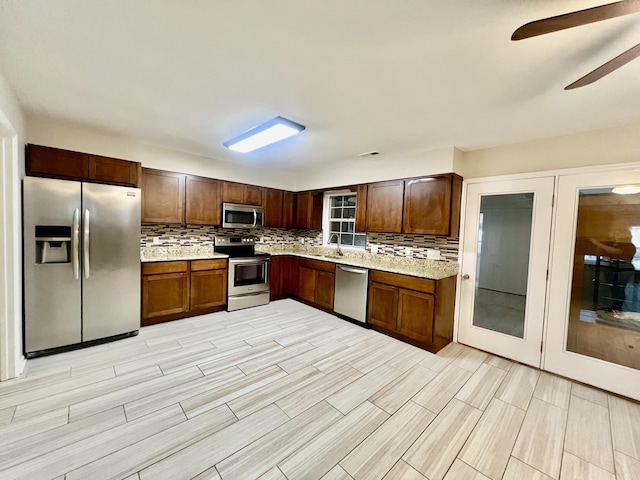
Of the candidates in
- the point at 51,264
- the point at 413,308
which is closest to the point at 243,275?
the point at 51,264

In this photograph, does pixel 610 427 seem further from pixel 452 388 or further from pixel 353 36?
pixel 353 36

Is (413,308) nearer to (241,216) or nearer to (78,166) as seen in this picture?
(241,216)

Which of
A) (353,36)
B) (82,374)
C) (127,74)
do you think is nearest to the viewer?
(353,36)

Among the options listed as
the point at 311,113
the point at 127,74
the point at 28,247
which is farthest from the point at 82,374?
the point at 311,113

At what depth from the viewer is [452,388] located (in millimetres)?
2404

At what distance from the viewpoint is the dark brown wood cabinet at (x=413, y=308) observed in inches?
121

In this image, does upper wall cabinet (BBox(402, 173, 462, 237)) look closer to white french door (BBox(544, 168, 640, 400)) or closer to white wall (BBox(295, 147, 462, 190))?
white wall (BBox(295, 147, 462, 190))

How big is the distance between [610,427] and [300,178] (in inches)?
197

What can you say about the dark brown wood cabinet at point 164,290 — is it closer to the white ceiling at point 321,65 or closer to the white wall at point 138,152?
the white wall at point 138,152

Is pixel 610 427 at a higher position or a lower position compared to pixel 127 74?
lower

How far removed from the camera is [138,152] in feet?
11.7

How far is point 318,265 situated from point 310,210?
3.95ft

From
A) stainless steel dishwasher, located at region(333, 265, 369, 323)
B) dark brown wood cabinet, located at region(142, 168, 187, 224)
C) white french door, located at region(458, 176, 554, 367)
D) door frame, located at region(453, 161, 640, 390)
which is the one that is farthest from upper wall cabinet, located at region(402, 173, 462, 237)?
dark brown wood cabinet, located at region(142, 168, 187, 224)

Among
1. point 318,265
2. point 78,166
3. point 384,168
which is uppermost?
point 384,168
